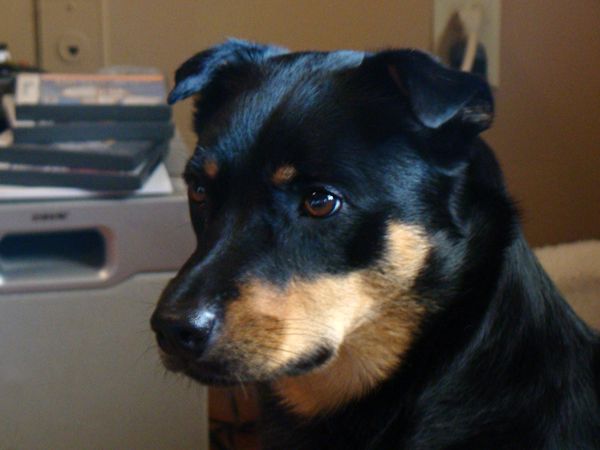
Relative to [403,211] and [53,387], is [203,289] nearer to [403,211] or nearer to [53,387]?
[403,211]

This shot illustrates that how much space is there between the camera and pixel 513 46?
75.5 inches

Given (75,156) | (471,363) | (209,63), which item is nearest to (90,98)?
(75,156)

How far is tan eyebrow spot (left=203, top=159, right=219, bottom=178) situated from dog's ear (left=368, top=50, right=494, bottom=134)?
0.22 m

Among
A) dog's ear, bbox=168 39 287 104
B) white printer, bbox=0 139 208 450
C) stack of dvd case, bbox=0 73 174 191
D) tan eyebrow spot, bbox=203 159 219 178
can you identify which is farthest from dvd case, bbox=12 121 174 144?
tan eyebrow spot, bbox=203 159 219 178

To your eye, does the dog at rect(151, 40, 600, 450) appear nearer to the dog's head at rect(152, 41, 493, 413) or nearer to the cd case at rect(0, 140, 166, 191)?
the dog's head at rect(152, 41, 493, 413)

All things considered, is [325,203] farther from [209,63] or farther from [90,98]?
[90,98]

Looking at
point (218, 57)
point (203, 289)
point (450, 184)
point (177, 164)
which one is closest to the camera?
point (203, 289)

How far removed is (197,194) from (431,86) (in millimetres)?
325

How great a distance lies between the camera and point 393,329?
986mm

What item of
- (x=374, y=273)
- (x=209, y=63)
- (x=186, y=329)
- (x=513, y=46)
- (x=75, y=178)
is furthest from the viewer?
(x=513, y=46)

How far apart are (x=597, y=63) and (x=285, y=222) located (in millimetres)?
1315

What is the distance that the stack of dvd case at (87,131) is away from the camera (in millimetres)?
1212

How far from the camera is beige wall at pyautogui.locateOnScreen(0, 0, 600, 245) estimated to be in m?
1.82

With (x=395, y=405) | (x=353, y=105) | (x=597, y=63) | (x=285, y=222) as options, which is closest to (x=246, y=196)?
(x=285, y=222)
